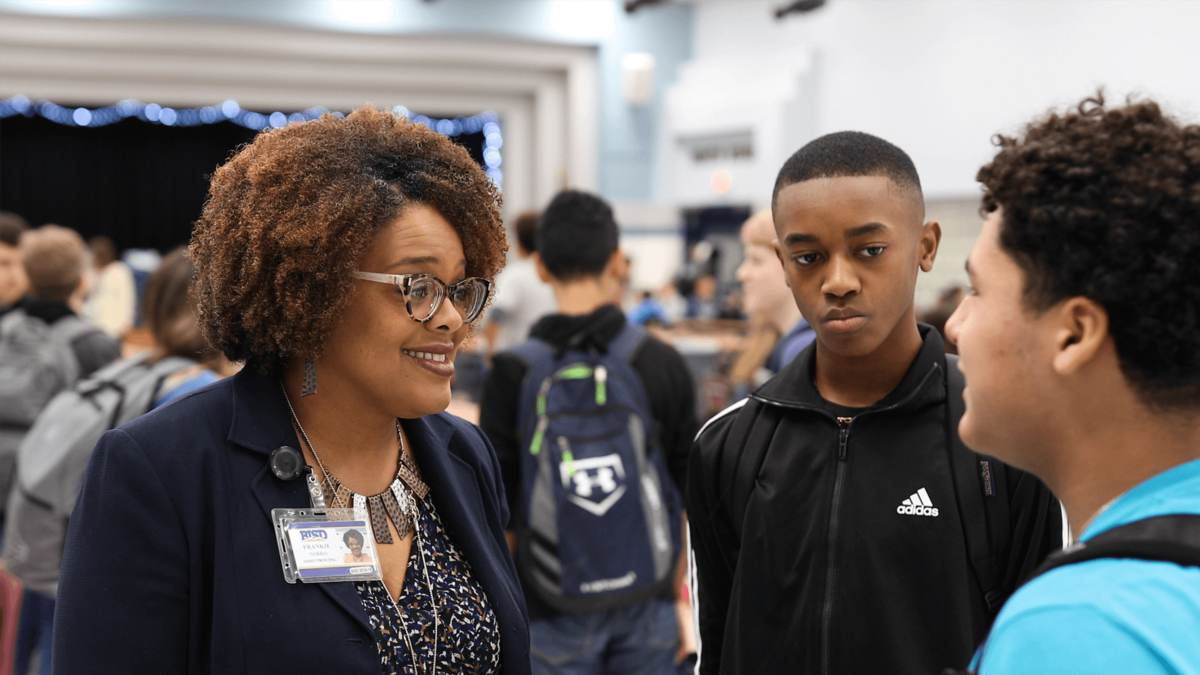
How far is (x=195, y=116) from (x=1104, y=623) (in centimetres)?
1611

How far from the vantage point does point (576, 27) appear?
1145cm

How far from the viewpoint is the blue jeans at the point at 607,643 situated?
2.50 metres

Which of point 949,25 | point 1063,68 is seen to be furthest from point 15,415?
point 949,25

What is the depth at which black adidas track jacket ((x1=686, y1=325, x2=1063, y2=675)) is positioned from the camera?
145 centimetres

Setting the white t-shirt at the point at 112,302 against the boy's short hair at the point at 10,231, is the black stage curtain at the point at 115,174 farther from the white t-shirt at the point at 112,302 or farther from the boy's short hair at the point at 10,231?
the boy's short hair at the point at 10,231

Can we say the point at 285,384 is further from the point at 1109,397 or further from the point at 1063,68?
the point at 1063,68

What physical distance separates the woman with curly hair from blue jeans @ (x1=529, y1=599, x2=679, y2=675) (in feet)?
3.13

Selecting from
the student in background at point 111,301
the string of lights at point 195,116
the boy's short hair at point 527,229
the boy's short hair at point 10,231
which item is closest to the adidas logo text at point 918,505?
the boy's short hair at point 527,229

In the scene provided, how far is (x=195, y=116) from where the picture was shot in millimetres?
14828

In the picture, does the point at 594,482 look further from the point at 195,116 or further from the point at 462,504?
the point at 195,116

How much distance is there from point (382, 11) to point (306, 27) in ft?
2.90

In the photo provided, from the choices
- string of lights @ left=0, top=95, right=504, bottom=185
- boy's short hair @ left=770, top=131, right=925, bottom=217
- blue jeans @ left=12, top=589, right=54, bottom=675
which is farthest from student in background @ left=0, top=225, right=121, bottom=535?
string of lights @ left=0, top=95, right=504, bottom=185

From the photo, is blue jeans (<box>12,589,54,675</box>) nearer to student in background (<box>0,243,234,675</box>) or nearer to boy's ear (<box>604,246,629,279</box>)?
student in background (<box>0,243,234,675</box>)

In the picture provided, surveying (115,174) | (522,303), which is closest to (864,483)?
(522,303)
